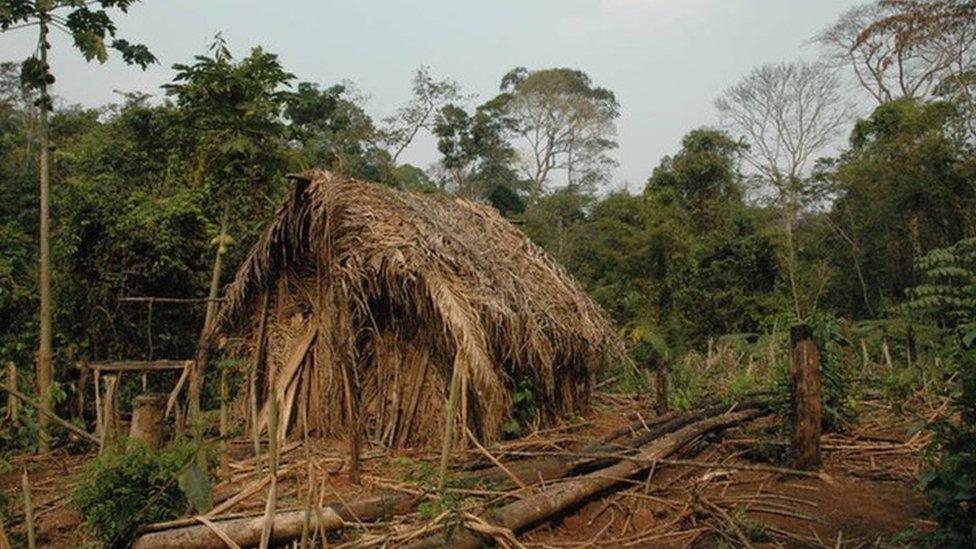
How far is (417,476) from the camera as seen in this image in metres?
6.06

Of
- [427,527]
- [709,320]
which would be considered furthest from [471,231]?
[709,320]

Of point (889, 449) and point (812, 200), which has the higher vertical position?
point (812, 200)

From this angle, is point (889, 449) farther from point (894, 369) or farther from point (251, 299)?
point (251, 299)

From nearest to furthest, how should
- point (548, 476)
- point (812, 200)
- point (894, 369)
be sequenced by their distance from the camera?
point (548, 476), point (894, 369), point (812, 200)

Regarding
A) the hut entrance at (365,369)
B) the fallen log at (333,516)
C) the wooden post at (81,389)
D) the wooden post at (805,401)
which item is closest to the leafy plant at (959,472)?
the wooden post at (805,401)

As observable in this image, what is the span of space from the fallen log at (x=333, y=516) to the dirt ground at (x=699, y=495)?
0.16 metres

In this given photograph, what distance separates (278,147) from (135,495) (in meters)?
6.09

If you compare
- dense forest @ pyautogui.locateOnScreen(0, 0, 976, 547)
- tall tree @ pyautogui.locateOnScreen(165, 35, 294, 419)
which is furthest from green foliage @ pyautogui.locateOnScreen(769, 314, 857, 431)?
tall tree @ pyautogui.locateOnScreen(165, 35, 294, 419)

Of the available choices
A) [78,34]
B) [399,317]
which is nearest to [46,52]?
[78,34]

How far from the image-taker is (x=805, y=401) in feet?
19.9

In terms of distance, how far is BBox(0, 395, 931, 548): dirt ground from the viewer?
190 inches

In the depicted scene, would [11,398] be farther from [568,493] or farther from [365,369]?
[568,493]

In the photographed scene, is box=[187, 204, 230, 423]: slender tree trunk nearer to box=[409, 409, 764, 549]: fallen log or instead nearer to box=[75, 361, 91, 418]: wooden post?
box=[75, 361, 91, 418]: wooden post

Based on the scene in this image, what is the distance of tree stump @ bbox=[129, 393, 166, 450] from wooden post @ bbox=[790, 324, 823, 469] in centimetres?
499
